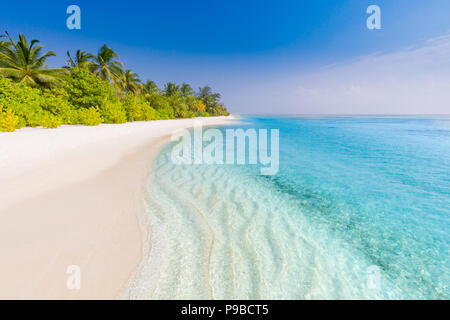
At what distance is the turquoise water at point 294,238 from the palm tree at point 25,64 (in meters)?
27.7

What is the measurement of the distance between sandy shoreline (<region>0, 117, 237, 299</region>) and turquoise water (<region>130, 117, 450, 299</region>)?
465 millimetres

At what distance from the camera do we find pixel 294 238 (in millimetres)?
3805

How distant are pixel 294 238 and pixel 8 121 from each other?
18.0m

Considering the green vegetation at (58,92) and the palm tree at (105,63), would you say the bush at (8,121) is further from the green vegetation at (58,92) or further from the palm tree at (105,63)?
the palm tree at (105,63)

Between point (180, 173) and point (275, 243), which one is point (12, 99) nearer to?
point (180, 173)

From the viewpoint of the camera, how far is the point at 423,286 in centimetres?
283

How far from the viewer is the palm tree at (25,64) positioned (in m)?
20.5

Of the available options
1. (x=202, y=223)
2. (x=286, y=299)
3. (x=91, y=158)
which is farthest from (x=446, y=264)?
(x=91, y=158)

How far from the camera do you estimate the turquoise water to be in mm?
2615

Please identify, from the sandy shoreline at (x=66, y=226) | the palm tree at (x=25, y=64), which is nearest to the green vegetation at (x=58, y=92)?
the palm tree at (x=25, y=64)

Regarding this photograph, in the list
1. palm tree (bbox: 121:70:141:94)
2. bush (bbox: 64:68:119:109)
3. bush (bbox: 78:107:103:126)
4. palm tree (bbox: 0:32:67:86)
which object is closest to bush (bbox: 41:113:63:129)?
bush (bbox: 78:107:103:126)

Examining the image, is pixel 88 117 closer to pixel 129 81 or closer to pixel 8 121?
pixel 8 121
